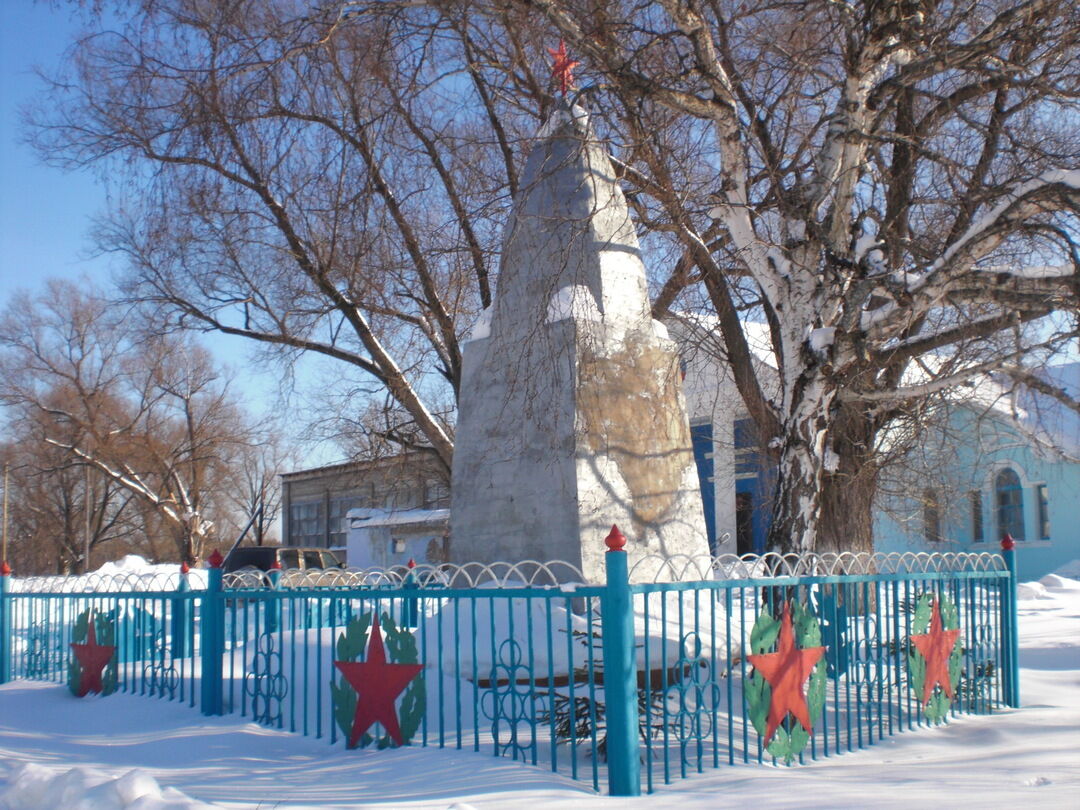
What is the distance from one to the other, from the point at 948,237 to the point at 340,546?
33191 millimetres

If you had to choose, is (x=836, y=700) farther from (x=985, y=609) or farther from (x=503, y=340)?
(x=503, y=340)

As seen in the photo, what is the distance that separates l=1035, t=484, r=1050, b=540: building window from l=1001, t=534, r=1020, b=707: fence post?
18.7 meters

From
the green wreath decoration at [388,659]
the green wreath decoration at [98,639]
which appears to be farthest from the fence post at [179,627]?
the green wreath decoration at [388,659]

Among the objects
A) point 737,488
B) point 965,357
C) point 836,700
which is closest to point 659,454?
point 836,700

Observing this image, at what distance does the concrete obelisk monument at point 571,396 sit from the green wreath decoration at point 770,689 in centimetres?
165

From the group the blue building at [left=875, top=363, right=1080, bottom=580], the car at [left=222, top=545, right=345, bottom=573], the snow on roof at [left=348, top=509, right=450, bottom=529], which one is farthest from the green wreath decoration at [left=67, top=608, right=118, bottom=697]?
the blue building at [left=875, top=363, right=1080, bottom=580]

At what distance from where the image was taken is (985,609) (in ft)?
24.5

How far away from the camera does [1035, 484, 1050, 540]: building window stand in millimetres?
24422

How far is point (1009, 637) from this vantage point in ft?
25.0

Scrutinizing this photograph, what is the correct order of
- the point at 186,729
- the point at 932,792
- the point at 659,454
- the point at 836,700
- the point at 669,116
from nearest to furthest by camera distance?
the point at 932,792
the point at 836,700
the point at 186,729
the point at 659,454
the point at 669,116

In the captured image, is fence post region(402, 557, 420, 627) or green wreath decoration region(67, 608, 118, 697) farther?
green wreath decoration region(67, 608, 118, 697)

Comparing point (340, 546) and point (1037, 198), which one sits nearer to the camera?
point (1037, 198)

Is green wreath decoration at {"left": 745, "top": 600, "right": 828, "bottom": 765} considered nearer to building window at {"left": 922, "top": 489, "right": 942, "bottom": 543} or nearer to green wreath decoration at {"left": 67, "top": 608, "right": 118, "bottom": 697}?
green wreath decoration at {"left": 67, "top": 608, "right": 118, "bottom": 697}

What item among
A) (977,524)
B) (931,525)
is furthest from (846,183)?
(977,524)
